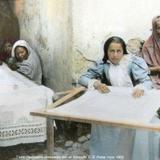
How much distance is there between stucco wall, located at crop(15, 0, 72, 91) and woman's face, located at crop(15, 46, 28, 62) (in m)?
0.16

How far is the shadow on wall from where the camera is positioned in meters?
5.55

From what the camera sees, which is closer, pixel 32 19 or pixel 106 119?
pixel 106 119

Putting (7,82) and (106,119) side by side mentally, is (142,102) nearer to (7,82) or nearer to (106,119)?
(106,119)

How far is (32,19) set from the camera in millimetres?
5242

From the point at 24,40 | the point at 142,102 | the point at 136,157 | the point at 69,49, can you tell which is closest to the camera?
the point at 142,102

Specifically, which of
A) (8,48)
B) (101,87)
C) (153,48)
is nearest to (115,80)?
(101,87)

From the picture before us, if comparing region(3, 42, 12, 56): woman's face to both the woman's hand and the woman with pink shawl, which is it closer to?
the woman with pink shawl

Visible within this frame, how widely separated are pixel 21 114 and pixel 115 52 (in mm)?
1002

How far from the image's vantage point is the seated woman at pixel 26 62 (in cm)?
512

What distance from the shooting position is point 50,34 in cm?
492

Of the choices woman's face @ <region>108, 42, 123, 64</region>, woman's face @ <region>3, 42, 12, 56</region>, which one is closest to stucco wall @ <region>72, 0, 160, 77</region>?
woman's face @ <region>108, 42, 123, 64</region>

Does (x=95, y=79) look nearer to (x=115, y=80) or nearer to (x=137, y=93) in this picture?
(x=115, y=80)

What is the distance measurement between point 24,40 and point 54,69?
0.69m

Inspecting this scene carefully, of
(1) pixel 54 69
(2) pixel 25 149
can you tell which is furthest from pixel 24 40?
(2) pixel 25 149
